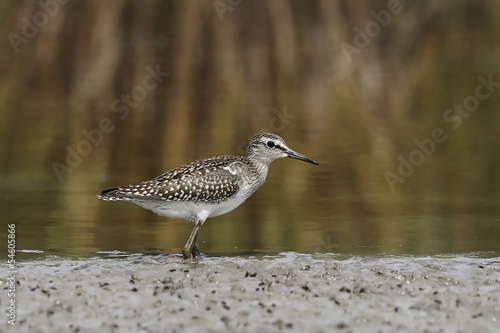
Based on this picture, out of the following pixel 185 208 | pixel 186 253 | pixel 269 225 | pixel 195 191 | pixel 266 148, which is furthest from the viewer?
pixel 269 225

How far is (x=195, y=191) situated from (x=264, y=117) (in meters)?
7.49

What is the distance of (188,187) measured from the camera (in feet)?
37.8

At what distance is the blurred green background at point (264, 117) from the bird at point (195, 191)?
0.46 metres

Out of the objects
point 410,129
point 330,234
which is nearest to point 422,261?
point 330,234

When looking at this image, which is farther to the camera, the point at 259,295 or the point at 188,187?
the point at 188,187

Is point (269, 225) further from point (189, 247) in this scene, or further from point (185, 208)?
point (189, 247)

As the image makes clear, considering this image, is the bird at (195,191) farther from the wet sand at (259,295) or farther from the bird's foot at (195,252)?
the wet sand at (259,295)

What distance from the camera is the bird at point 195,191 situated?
37.2ft

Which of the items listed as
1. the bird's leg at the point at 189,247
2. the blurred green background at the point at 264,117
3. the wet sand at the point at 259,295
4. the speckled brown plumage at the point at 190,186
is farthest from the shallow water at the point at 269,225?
the wet sand at the point at 259,295

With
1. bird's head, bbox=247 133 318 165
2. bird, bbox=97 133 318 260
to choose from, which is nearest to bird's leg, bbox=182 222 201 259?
bird, bbox=97 133 318 260

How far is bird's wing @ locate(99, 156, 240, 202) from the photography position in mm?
11344

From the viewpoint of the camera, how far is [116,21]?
2778cm

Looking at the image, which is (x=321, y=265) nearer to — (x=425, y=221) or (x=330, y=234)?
(x=330, y=234)

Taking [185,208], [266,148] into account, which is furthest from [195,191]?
[266,148]
